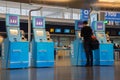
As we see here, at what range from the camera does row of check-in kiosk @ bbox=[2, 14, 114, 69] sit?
36.2 feet

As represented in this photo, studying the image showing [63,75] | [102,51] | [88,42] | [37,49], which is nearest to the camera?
[63,75]

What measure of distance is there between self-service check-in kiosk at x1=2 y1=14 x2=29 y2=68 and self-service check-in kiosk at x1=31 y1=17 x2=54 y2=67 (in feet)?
2.09

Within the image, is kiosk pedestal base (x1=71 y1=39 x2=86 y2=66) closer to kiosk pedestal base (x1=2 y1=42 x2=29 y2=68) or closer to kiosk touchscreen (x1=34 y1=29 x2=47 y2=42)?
kiosk touchscreen (x1=34 y1=29 x2=47 y2=42)

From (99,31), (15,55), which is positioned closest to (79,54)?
(99,31)

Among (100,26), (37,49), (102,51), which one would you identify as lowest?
(102,51)

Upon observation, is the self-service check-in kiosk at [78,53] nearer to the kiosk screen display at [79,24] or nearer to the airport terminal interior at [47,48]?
the airport terminal interior at [47,48]

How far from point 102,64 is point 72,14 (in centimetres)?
1706

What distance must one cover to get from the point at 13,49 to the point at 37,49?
116 cm

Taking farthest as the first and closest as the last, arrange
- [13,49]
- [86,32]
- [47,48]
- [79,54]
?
[79,54], [47,48], [86,32], [13,49]

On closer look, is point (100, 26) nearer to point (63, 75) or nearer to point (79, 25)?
point (79, 25)

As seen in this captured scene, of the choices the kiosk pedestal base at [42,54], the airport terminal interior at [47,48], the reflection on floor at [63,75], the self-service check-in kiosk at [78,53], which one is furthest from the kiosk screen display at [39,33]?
the reflection on floor at [63,75]

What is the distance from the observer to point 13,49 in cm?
1098

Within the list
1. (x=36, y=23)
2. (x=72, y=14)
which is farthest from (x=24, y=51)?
(x=72, y=14)

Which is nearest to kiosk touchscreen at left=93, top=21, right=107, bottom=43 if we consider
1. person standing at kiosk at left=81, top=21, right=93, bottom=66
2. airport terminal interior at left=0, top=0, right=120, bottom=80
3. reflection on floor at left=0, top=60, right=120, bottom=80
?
airport terminal interior at left=0, top=0, right=120, bottom=80
